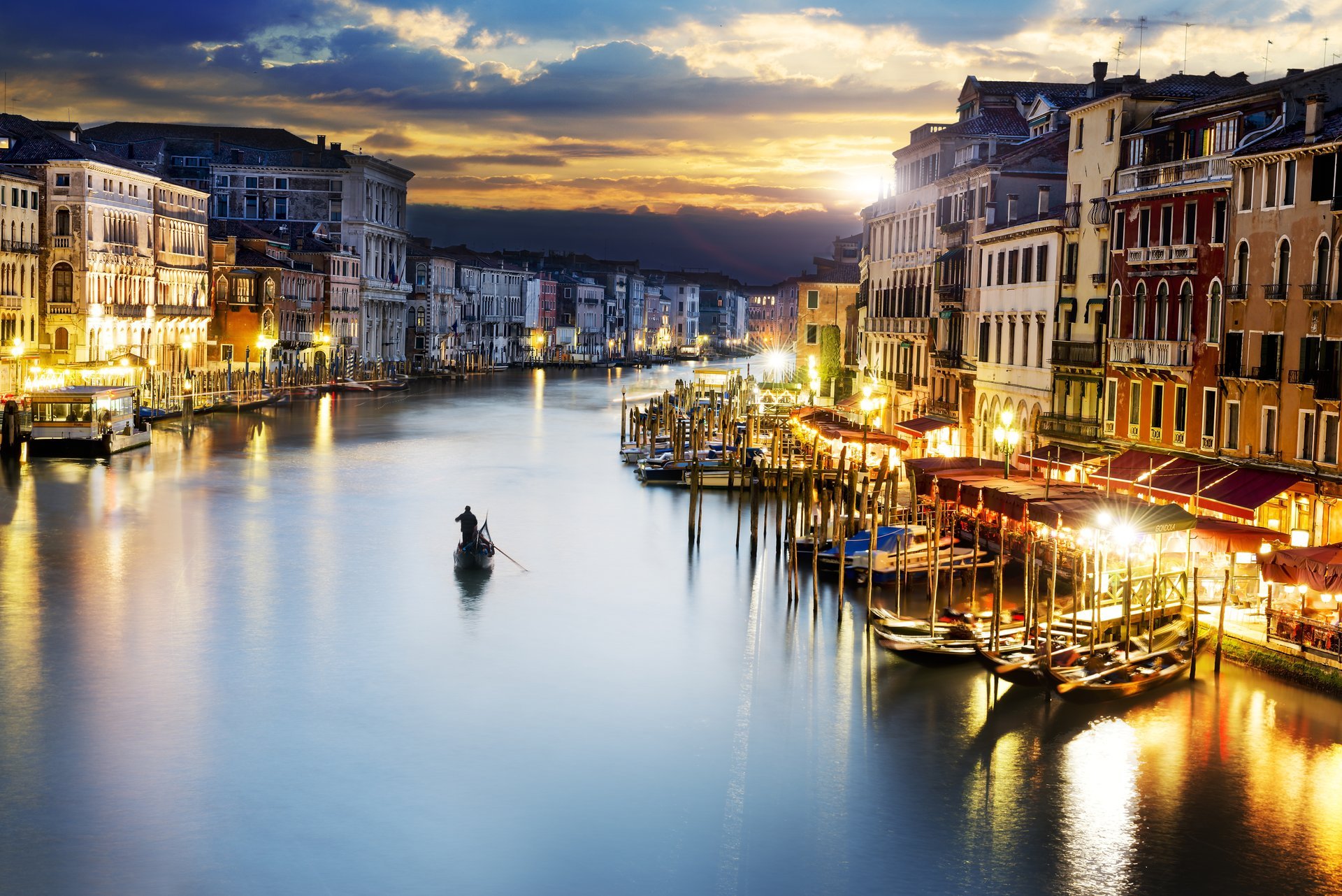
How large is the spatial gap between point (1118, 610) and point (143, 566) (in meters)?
16.4

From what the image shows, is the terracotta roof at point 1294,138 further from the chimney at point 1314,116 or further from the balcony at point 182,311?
the balcony at point 182,311

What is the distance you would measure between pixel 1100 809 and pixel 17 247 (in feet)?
146

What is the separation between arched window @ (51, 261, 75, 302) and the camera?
5488 centimetres

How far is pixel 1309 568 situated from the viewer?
18.5 meters

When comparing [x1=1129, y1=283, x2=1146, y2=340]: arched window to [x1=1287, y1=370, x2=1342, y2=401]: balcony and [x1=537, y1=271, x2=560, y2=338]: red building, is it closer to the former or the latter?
[x1=1287, y1=370, x2=1342, y2=401]: balcony

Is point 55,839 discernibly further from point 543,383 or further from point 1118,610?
point 543,383

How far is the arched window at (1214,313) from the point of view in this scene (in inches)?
1019

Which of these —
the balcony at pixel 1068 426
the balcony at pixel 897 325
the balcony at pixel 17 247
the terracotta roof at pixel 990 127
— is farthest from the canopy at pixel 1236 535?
the balcony at pixel 17 247

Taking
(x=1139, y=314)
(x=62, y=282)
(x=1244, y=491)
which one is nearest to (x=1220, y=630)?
(x=1244, y=491)

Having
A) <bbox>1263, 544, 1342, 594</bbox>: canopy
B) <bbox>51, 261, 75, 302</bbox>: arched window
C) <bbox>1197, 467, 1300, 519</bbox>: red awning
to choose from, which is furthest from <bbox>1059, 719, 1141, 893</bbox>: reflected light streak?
<bbox>51, 261, 75, 302</bbox>: arched window

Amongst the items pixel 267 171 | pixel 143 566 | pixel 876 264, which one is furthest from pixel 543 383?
pixel 143 566

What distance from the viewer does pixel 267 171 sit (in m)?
87.7

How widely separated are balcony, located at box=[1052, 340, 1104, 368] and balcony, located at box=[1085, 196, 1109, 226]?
2.25 meters

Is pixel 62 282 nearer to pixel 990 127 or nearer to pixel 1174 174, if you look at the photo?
pixel 990 127
